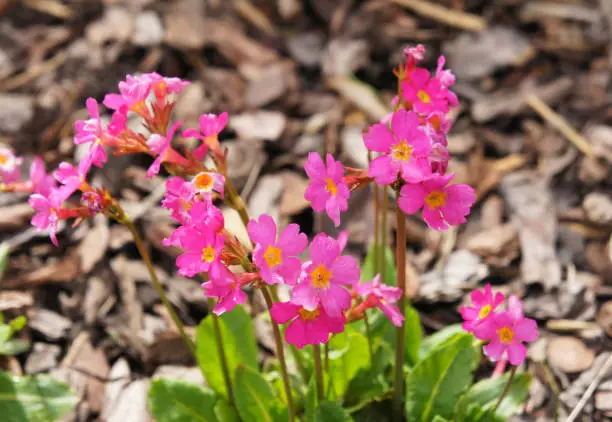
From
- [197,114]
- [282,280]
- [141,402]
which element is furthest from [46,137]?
[282,280]

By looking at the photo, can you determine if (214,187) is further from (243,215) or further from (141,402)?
(141,402)

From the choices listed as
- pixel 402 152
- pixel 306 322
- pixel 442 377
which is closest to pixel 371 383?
pixel 442 377

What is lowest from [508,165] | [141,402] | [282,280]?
[141,402]

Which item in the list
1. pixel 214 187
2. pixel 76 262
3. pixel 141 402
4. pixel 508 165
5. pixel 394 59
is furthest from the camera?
pixel 394 59

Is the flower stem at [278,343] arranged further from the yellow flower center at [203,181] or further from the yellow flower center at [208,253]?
the yellow flower center at [203,181]

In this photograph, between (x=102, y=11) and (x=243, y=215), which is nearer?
(x=243, y=215)

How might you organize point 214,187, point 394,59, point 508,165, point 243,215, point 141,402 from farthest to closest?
point 394,59 < point 508,165 < point 141,402 < point 243,215 < point 214,187

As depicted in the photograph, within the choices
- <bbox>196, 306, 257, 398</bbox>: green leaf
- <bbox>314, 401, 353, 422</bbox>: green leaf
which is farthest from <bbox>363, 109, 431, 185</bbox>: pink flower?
<bbox>196, 306, 257, 398</bbox>: green leaf
